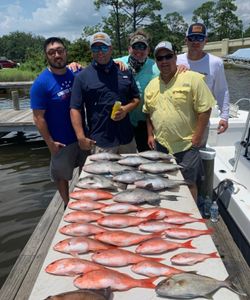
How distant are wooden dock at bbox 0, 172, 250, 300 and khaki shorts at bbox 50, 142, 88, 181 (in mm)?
536

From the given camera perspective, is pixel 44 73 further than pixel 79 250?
Yes

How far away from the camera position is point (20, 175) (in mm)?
8805

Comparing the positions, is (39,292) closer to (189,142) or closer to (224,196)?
(189,142)

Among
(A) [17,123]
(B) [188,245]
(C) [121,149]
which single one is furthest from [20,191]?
(B) [188,245]

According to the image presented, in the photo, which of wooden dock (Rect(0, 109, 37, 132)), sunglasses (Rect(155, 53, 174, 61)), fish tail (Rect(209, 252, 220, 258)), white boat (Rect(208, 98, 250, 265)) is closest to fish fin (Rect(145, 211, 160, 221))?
fish tail (Rect(209, 252, 220, 258))

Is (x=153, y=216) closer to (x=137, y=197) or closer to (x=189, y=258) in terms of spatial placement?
(x=137, y=197)

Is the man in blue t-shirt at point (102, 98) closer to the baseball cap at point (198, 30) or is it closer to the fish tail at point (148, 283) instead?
the baseball cap at point (198, 30)

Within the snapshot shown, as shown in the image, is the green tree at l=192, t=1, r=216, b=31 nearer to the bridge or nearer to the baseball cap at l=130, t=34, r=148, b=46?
the bridge

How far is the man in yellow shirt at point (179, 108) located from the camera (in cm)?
331

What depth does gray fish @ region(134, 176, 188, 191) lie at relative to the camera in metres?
2.78

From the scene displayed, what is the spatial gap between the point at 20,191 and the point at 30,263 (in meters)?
4.76

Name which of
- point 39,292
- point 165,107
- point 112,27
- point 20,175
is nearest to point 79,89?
point 165,107

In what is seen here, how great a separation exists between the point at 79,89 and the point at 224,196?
2.00 meters

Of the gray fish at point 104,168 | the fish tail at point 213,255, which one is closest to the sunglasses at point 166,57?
the gray fish at point 104,168
